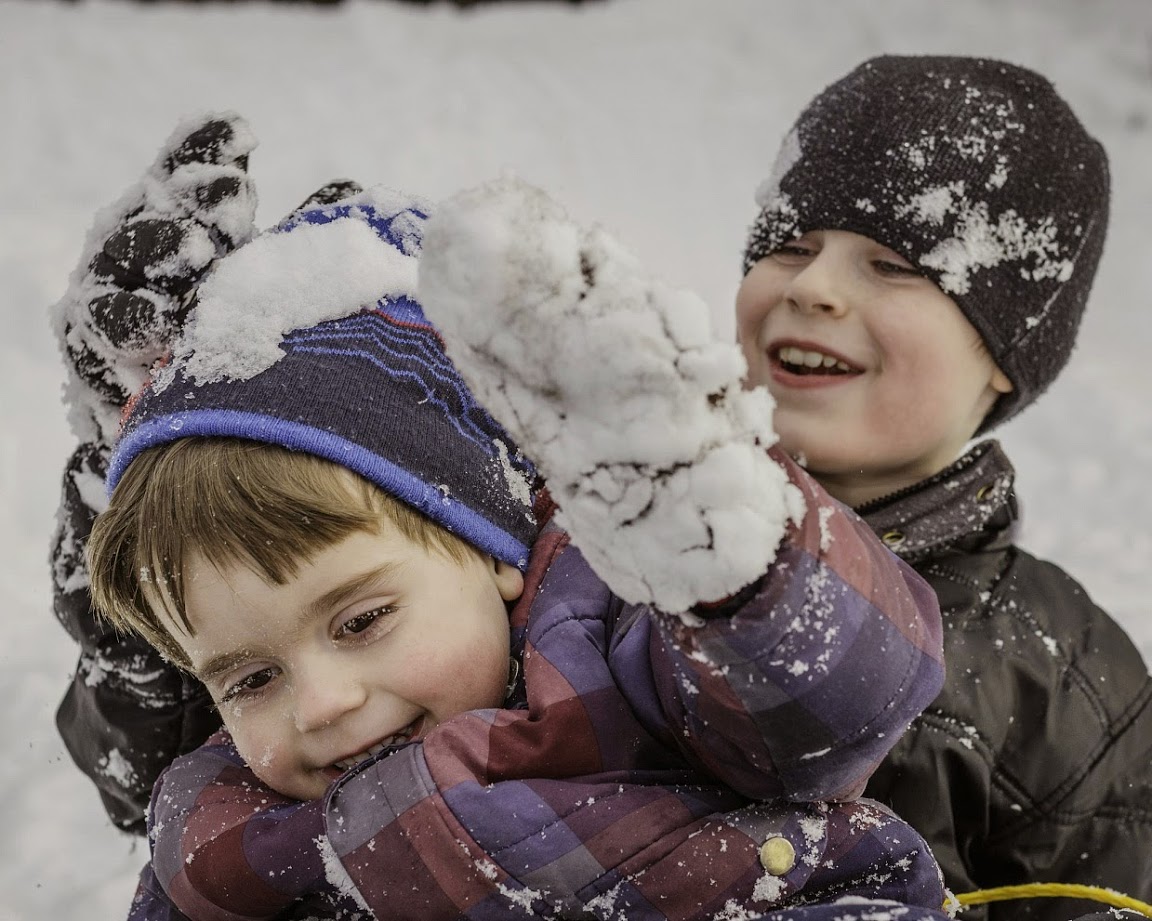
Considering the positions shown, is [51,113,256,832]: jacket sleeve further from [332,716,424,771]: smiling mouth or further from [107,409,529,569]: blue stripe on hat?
[332,716,424,771]: smiling mouth

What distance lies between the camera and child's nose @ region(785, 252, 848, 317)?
5.75ft

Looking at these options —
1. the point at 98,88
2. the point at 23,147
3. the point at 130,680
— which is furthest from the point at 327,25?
the point at 130,680

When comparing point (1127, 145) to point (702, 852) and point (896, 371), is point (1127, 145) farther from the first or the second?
point (702, 852)

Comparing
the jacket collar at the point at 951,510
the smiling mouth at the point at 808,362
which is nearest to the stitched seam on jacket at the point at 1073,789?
the jacket collar at the point at 951,510

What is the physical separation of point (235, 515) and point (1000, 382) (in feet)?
4.01

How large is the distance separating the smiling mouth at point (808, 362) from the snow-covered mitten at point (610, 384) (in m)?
0.95

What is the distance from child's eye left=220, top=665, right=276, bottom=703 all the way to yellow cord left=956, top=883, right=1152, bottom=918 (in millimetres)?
947

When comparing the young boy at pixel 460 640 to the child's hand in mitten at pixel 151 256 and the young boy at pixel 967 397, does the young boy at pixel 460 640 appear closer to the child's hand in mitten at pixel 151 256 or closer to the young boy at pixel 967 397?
the child's hand in mitten at pixel 151 256

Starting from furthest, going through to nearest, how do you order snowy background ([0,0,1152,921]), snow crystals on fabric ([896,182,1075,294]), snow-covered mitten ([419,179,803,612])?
snowy background ([0,0,1152,921]), snow crystals on fabric ([896,182,1075,294]), snow-covered mitten ([419,179,803,612])

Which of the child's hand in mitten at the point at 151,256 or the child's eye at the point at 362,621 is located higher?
the child's hand in mitten at the point at 151,256

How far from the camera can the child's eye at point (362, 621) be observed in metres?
1.22

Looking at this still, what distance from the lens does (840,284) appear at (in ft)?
5.87

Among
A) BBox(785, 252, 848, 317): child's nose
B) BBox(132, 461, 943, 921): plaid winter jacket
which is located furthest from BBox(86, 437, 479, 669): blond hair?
BBox(785, 252, 848, 317): child's nose

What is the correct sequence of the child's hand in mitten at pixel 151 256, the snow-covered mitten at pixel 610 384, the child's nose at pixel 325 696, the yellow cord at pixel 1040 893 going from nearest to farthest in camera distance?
the snow-covered mitten at pixel 610 384
the child's nose at pixel 325 696
the child's hand in mitten at pixel 151 256
the yellow cord at pixel 1040 893
